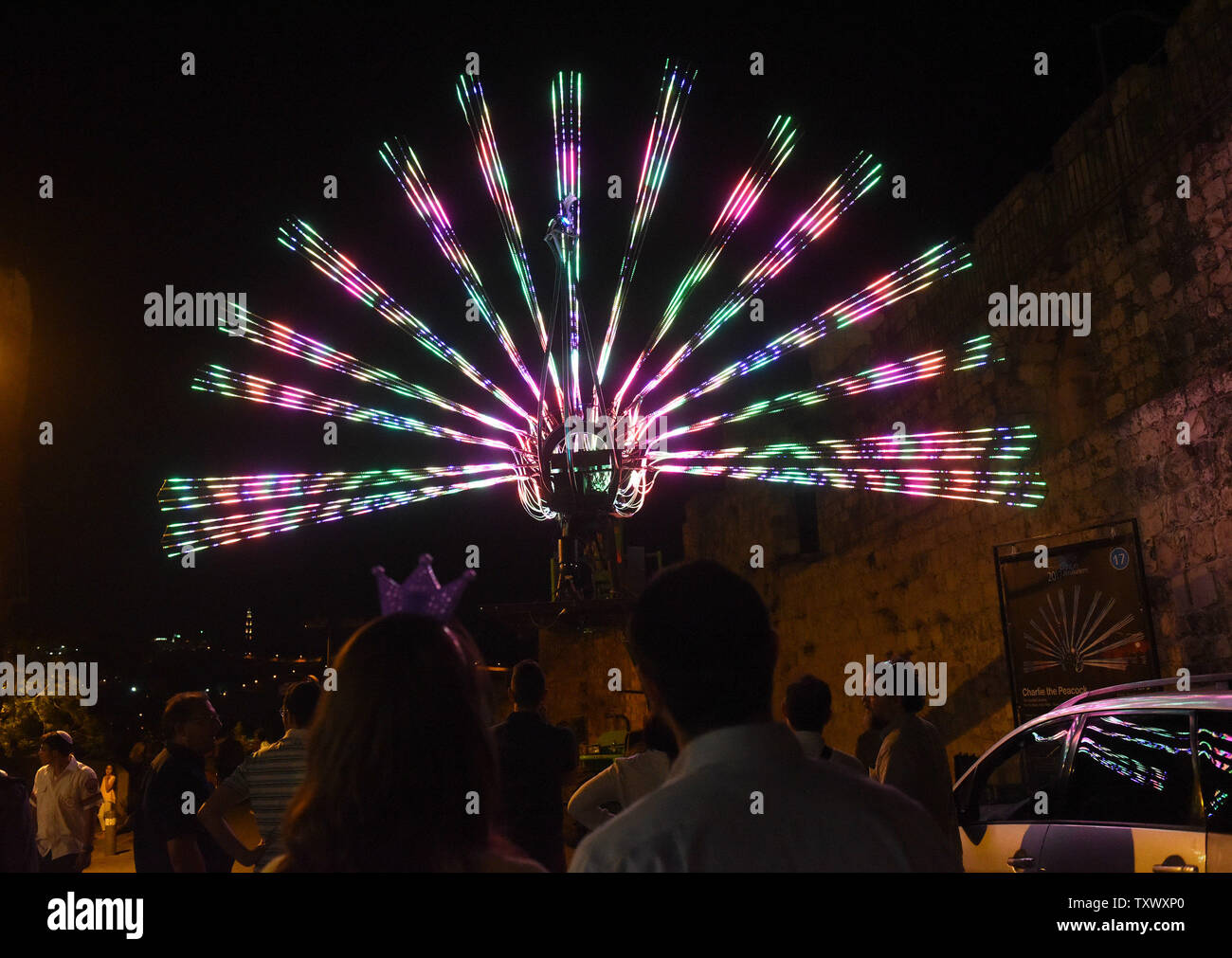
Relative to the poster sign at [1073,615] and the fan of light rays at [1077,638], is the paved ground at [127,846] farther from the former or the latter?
the fan of light rays at [1077,638]

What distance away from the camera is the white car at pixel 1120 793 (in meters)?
4.06

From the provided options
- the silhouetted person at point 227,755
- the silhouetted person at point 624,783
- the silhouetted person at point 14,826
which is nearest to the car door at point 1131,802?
the silhouetted person at point 624,783

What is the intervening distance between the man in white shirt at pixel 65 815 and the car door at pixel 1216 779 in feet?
24.7

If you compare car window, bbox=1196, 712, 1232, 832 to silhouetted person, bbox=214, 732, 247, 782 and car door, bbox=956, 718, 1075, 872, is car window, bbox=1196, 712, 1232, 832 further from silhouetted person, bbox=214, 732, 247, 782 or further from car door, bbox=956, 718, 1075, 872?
silhouetted person, bbox=214, 732, 247, 782

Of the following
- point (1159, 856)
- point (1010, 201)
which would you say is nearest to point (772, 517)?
point (1010, 201)

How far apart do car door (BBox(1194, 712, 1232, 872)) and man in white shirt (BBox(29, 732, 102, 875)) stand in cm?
752

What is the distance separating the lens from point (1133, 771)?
4684mm

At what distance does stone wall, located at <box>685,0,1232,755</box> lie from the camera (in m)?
8.52

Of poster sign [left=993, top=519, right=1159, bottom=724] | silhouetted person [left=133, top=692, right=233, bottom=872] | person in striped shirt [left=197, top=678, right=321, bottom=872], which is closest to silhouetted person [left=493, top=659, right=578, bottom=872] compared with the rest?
person in striped shirt [left=197, top=678, right=321, bottom=872]

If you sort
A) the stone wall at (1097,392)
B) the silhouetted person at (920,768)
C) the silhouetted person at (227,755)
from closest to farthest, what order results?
the silhouetted person at (920,768) → the stone wall at (1097,392) → the silhouetted person at (227,755)

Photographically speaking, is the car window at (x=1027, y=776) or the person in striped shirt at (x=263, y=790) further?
the car window at (x=1027, y=776)

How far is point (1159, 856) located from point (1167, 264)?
264 inches

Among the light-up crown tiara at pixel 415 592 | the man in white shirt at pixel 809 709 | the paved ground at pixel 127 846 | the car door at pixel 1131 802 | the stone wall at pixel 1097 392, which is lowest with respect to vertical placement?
the paved ground at pixel 127 846
